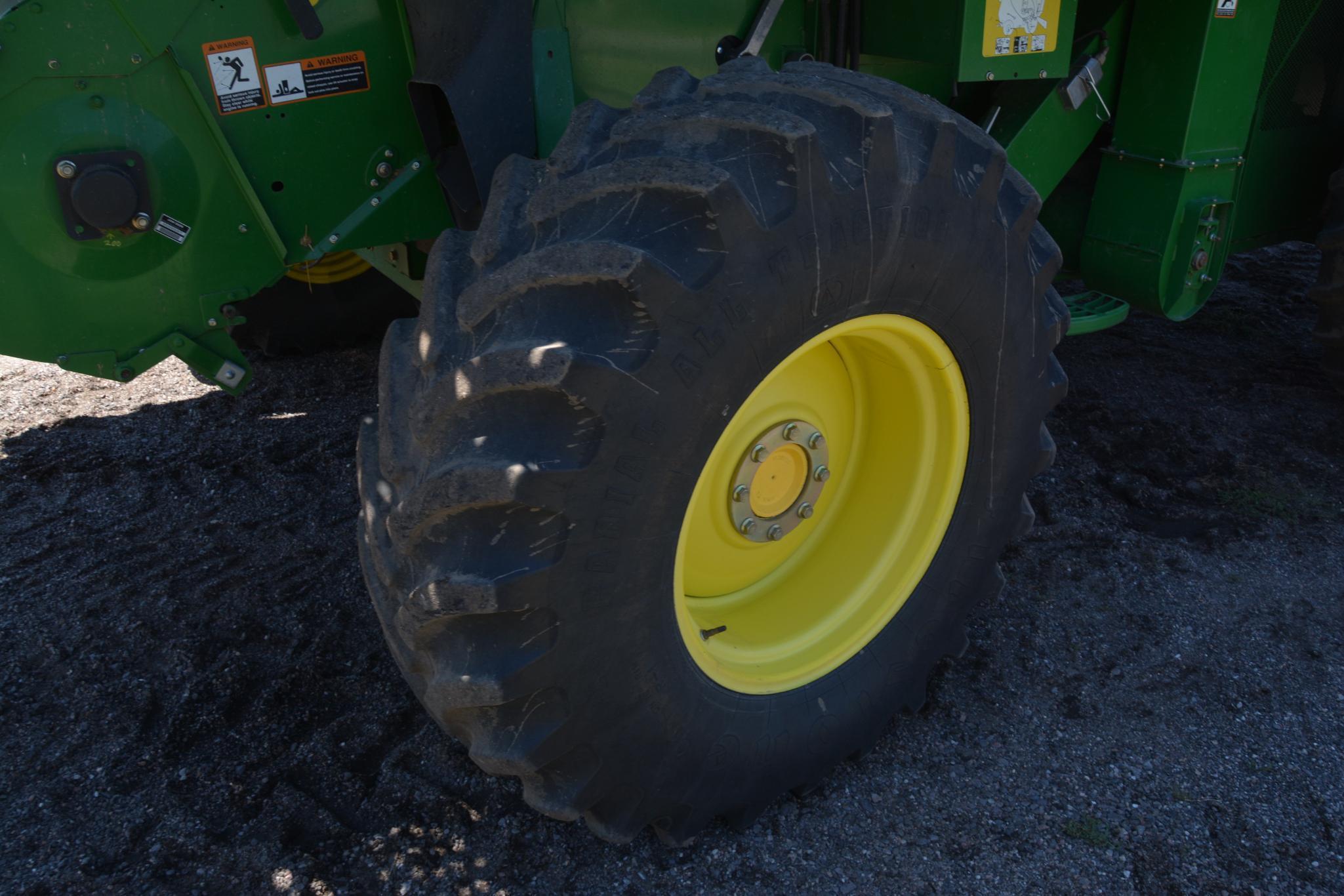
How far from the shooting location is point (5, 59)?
6.13 feet

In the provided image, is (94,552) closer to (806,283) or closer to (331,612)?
(331,612)

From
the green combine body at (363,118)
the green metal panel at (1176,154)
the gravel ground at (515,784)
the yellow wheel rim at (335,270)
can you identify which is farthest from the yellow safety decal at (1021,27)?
the yellow wheel rim at (335,270)

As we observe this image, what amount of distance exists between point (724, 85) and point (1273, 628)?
2.17 metres

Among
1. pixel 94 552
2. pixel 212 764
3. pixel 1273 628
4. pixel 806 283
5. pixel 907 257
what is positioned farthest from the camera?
pixel 94 552

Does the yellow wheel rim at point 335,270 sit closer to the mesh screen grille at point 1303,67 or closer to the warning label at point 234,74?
the warning label at point 234,74

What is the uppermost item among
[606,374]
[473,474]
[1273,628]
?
[606,374]

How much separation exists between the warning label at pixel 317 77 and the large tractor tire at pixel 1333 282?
2.92m

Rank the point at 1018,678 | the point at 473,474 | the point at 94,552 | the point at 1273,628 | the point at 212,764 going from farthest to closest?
the point at 94,552 < the point at 1273,628 < the point at 1018,678 < the point at 212,764 < the point at 473,474

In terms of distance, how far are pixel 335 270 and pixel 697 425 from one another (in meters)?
2.45

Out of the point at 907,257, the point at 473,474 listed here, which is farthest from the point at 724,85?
the point at 473,474

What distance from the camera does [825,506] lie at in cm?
246

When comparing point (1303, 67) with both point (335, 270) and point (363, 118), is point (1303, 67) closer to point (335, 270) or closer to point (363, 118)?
point (363, 118)

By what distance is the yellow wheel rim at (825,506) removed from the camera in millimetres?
2139

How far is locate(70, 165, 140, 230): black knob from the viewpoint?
195cm
